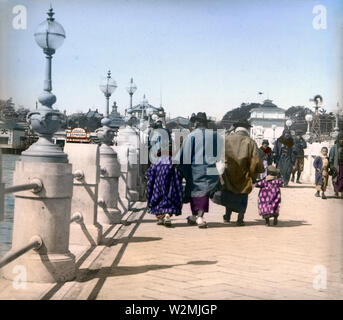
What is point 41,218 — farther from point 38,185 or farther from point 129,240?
point 129,240

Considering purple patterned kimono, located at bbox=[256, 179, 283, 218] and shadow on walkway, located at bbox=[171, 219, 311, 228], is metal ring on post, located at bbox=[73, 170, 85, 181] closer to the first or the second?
shadow on walkway, located at bbox=[171, 219, 311, 228]

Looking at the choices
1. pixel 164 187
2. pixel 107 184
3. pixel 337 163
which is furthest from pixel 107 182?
pixel 337 163

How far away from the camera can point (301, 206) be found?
14430 millimetres

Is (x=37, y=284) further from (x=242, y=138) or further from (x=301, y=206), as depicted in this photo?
(x=301, y=206)

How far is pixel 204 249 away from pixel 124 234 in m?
1.56

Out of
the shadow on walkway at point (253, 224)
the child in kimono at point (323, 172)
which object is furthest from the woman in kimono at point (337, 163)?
the shadow on walkway at point (253, 224)

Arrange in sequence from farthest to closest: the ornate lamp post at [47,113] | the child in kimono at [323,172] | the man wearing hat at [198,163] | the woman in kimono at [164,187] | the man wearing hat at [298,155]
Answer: the man wearing hat at [298,155] → the child in kimono at [323,172] → the man wearing hat at [198,163] → the woman in kimono at [164,187] → the ornate lamp post at [47,113]

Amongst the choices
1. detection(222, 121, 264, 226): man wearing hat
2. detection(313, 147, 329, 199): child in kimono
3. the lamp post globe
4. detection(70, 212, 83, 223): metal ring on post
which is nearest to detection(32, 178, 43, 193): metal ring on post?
the lamp post globe

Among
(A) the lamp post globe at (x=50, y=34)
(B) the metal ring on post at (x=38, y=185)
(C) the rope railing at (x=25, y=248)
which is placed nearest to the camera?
(C) the rope railing at (x=25, y=248)

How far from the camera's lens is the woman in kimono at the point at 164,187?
10422 mm

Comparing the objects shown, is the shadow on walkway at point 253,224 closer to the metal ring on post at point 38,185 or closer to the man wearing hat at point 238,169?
→ the man wearing hat at point 238,169

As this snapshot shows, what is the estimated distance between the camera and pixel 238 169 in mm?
10938

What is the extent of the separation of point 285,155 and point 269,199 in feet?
37.8
